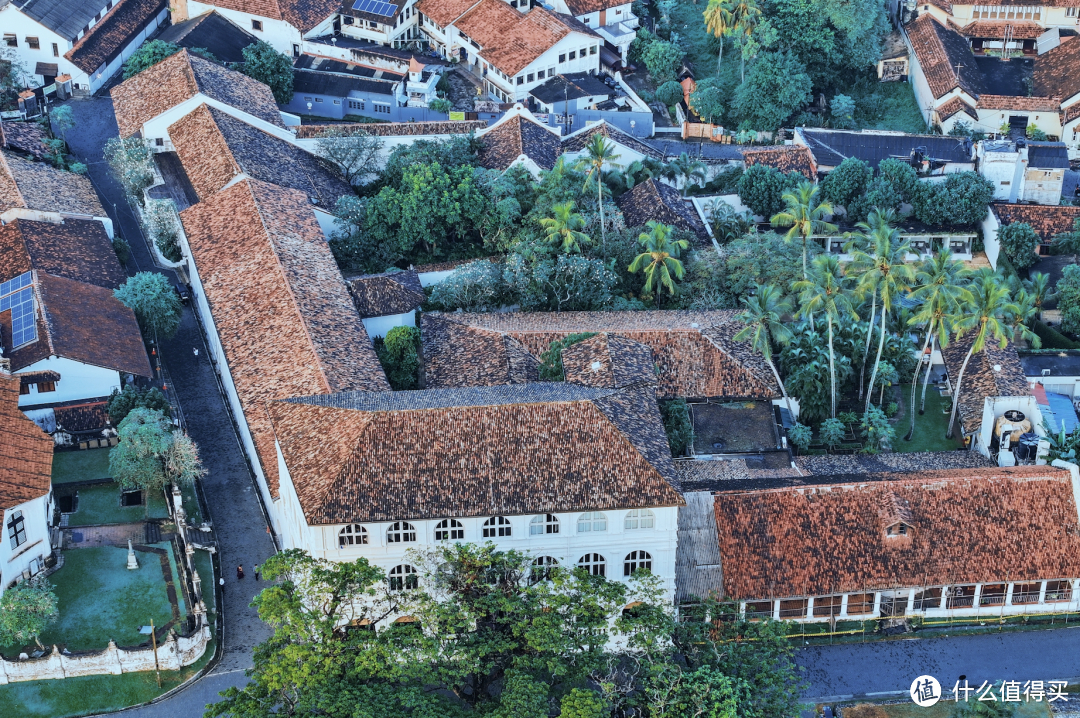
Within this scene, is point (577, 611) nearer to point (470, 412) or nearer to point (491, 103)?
point (470, 412)

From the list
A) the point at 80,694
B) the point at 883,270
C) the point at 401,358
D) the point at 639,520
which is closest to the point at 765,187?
the point at 883,270

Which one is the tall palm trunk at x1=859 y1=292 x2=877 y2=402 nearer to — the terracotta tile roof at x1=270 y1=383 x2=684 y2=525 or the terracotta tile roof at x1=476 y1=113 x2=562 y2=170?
the terracotta tile roof at x1=270 y1=383 x2=684 y2=525

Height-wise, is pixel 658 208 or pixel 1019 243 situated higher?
pixel 658 208

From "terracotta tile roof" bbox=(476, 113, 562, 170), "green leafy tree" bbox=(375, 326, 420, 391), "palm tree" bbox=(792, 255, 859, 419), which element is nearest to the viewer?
"palm tree" bbox=(792, 255, 859, 419)

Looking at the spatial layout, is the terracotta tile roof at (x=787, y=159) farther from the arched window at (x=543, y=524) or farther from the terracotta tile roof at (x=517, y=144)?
the arched window at (x=543, y=524)

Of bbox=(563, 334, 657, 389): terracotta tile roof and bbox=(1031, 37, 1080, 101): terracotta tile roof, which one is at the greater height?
bbox=(1031, 37, 1080, 101): terracotta tile roof

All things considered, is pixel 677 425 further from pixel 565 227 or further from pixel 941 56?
pixel 941 56

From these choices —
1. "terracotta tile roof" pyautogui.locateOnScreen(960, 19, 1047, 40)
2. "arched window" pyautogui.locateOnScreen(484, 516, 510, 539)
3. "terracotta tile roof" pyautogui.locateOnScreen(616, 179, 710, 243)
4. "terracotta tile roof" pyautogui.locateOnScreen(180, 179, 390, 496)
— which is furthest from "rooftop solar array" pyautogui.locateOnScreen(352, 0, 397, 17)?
"arched window" pyautogui.locateOnScreen(484, 516, 510, 539)
